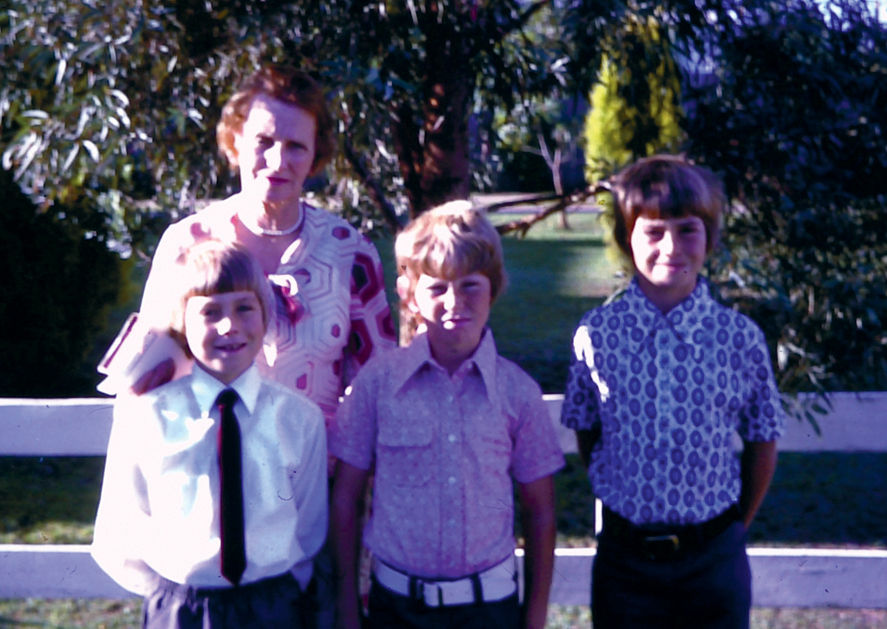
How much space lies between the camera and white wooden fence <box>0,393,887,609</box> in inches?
140

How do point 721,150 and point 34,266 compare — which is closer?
point 721,150

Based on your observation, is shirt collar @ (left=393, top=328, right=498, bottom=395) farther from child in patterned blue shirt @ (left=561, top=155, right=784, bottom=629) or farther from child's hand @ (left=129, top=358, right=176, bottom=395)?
child's hand @ (left=129, top=358, right=176, bottom=395)

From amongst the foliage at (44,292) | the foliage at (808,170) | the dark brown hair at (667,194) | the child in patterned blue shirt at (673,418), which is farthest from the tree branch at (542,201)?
the foliage at (44,292)

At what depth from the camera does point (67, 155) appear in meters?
3.42

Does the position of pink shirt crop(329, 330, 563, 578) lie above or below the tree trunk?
below

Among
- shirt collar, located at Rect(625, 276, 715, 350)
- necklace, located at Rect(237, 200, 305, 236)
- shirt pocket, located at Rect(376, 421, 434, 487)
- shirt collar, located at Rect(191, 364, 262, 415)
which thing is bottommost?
shirt pocket, located at Rect(376, 421, 434, 487)

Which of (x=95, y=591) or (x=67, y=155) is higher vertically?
(x=67, y=155)

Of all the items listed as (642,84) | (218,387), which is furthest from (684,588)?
(642,84)

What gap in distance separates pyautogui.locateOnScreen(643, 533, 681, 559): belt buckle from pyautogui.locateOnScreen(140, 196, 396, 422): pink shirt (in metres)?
0.84

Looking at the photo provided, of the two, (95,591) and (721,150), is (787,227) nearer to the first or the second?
(721,150)

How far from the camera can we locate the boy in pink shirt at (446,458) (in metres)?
2.30

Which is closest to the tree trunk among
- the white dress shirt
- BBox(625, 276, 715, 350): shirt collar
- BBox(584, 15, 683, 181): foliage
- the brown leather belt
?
BBox(584, 15, 683, 181): foliage

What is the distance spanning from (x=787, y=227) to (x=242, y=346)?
6.54 feet

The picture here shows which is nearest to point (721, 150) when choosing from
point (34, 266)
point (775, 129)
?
point (775, 129)
